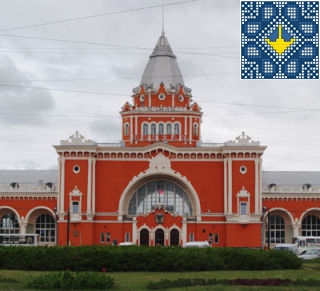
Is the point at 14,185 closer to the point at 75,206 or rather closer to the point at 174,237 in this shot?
the point at 75,206

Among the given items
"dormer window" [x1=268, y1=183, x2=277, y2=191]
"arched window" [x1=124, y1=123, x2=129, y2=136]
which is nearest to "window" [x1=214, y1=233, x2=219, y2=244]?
"dormer window" [x1=268, y1=183, x2=277, y2=191]

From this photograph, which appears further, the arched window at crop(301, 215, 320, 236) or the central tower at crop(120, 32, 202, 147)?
the arched window at crop(301, 215, 320, 236)

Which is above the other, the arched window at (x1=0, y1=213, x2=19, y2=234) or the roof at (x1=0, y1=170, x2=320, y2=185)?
the roof at (x1=0, y1=170, x2=320, y2=185)

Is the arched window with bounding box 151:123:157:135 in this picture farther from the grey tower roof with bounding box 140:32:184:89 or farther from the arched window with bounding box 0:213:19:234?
the arched window with bounding box 0:213:19:234

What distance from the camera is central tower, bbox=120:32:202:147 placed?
74.6m

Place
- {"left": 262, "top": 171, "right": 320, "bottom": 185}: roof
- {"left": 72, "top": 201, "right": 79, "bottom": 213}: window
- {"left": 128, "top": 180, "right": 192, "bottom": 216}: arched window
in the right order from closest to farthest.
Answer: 1. {"left": 72, "top": 201, "right": 79, "bottom": 213}: window
2. {"left": 128, "top": 180, "right": 192, "bottom": 216}: arched window
3. {"left": 262, "top": 171, "right": 320, "bottom": 185}: roof

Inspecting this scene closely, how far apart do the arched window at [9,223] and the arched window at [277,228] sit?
85.8 feet

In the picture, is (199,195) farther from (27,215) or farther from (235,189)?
(27,215)

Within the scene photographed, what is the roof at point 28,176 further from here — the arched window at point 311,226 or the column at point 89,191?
the arched window at point 311,226

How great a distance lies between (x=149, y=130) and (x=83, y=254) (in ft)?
126

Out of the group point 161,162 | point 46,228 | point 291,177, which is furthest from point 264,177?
point 46,228

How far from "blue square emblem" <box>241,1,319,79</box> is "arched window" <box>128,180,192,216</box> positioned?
1633 inches

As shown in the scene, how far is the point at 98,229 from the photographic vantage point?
71250mm

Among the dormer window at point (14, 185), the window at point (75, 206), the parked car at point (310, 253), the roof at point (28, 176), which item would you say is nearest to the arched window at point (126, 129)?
the window at point (75, 206)
